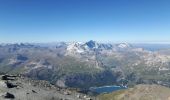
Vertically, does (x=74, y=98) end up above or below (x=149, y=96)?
above

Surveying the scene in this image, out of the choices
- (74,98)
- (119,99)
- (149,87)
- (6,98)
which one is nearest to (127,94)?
(119,99)

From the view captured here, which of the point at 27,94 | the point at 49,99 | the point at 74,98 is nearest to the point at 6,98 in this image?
the point at 27,94

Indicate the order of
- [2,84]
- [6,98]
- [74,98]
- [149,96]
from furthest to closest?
[149,96], [74,98], [2,84], [6,98]

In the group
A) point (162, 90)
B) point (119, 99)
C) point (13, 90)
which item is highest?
point (13, 90)

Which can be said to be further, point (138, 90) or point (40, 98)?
point (138, 90)

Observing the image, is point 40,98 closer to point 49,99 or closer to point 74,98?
point 49,99

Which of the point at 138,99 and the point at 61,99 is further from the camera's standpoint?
the point at 138,99

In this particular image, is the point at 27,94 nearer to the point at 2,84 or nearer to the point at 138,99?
the point at 2,84

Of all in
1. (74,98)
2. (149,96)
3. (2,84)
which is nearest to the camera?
(2,84)

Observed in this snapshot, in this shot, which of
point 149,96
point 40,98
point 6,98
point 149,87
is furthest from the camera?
point 149,87
